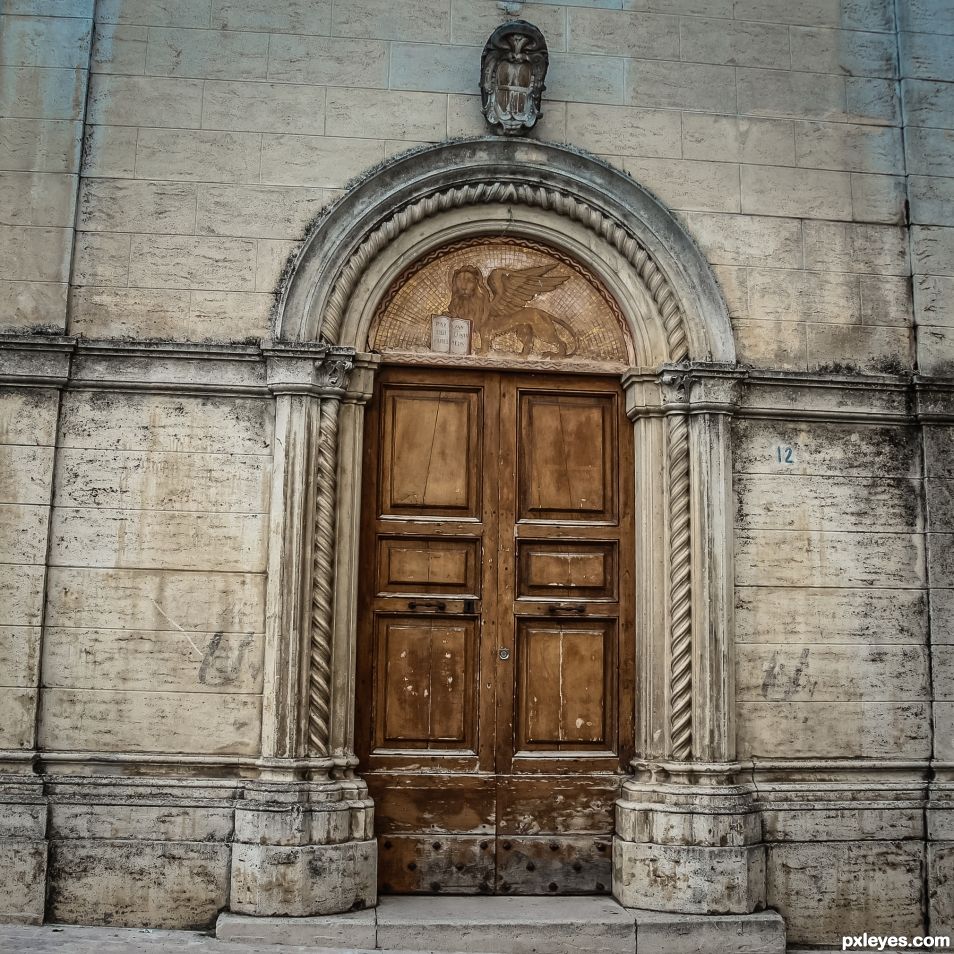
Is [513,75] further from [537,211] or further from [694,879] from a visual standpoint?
[694,879]

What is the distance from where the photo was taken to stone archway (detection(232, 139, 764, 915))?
591 cm

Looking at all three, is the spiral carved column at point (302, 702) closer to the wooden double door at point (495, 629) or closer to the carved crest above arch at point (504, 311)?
the wooden double door at point (495, 629)

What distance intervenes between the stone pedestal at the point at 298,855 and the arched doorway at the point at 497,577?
0.39 metres

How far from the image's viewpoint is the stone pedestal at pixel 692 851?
5.91 metres

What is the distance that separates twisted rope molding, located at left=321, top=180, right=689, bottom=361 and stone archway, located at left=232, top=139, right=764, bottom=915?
0.01 meters

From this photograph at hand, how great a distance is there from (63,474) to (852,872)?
4947mm

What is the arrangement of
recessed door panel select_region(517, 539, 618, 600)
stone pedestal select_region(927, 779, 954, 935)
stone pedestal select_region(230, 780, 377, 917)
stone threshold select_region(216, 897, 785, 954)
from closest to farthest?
stone threshold select_region(216, 897, 785, 954) < stone pedestal select_region(230, 780, 377, 917) < stone pedestal select_region(927, 779, 954, 935) < recessed door panel select_region(517, 539, 618, 600)

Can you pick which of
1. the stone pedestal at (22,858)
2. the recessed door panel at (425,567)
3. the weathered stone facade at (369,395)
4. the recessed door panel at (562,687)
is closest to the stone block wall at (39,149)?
the weathered stone facade at (369,395)

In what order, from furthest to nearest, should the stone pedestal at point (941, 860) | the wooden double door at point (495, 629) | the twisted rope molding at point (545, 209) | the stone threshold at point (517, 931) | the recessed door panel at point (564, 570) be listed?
the recessed door panel at point (564, 570)
the twisted rope molding at point (545, 209)
the wooden double door at point (495, 629)
the stone pedestal at point (941, 860)
the stone threshold at point (517, 931)

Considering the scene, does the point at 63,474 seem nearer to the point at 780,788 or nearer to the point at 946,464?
the point at 780,788

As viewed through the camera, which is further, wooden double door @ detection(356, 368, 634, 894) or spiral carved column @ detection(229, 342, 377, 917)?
wooden double door @ detection(356, 368, 634, 894)

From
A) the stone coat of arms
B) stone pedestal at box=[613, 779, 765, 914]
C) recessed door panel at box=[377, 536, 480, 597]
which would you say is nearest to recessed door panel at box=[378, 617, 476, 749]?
recessed door panel at box=[377, 536, 480, 597]

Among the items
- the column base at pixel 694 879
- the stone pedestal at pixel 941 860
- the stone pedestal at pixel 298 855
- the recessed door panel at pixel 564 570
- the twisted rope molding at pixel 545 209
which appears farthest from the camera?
the recessed door panel at pixel 564 570

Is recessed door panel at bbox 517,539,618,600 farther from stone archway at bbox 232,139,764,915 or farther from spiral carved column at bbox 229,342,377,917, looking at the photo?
spiral carved column at bbox 229,342,377,917
